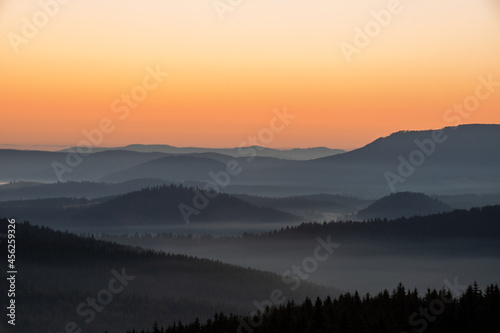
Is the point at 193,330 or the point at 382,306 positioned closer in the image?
the point at 382,306

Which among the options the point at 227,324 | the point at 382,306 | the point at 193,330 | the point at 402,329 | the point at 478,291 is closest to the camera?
the point at 402,329

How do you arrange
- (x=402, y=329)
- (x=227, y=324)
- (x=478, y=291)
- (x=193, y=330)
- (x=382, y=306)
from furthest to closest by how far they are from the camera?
(x=193, y=330) < (x=227, y=324) < (x=382, y=306) < (x=478, y=291) < (x=402, y=329)

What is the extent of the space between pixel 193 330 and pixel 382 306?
4405 centimetres

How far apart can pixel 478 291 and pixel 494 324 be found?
12783 mm

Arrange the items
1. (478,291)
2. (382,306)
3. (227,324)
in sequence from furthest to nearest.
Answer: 1. (227,324)
2. (382,306)
3. (478,291)

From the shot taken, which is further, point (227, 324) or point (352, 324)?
point (227, 324)

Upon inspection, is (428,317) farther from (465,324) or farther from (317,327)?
(317,327)

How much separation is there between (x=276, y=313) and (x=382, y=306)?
16.5 meters

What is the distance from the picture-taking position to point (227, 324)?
132m

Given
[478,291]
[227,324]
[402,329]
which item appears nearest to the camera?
[402,329]

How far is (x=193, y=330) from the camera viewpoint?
151000 mm

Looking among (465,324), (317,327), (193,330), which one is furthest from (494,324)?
(193,330)

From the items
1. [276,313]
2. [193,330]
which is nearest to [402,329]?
[276,313]

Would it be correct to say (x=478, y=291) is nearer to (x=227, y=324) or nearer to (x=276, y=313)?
(x=276, y=313)
